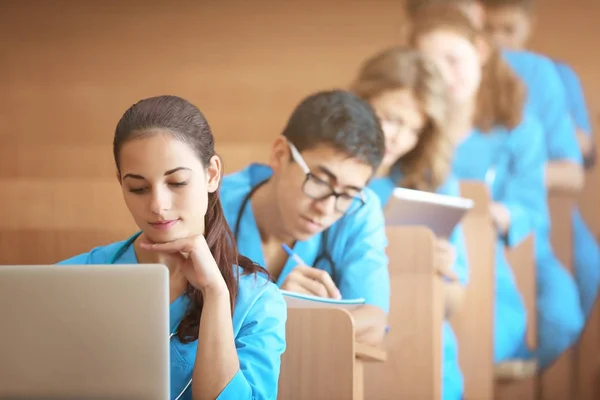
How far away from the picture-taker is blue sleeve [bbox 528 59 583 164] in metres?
2.69

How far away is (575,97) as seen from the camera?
2691mm

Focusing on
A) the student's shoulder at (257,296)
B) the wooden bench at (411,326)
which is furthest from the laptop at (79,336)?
the wooden bench at (411,326)

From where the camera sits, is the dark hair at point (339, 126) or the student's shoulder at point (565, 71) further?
the student's shoulder at point (565, 71)

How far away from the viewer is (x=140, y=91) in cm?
244

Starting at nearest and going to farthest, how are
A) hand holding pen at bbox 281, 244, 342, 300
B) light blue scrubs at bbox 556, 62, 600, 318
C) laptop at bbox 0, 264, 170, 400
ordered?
1. laptop at bbox 0, 264, 170, 400
2. hand holding pen at bbox 281, 244, 342, 300
3. light blue scrubs at bbox 556, 62, 600, 318

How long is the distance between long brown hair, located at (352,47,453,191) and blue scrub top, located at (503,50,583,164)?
0.92 ft

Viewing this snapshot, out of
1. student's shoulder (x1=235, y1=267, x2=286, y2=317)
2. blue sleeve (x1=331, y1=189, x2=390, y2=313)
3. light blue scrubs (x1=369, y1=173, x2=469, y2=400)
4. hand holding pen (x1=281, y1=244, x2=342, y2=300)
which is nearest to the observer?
student's shoulder (x1=235, y1=267, x2=286, y2=317)

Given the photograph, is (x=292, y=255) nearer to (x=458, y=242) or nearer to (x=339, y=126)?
(x=339, y=126)

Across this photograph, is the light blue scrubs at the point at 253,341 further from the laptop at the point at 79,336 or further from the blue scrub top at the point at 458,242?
the blue scrub top at the point at 458,242

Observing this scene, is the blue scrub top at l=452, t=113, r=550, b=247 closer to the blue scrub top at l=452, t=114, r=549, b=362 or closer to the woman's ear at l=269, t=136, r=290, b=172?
the blue scrub top at l=452, t=114, r=549, b=362

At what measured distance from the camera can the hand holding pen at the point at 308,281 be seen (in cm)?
221

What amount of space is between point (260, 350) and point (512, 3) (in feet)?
5.20

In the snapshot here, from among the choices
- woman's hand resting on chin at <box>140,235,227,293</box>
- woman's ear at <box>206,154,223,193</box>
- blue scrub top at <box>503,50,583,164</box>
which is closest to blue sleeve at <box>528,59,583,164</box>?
blue scrub top at <box>503,50,583,164</box>

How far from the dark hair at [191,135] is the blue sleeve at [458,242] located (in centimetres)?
100
